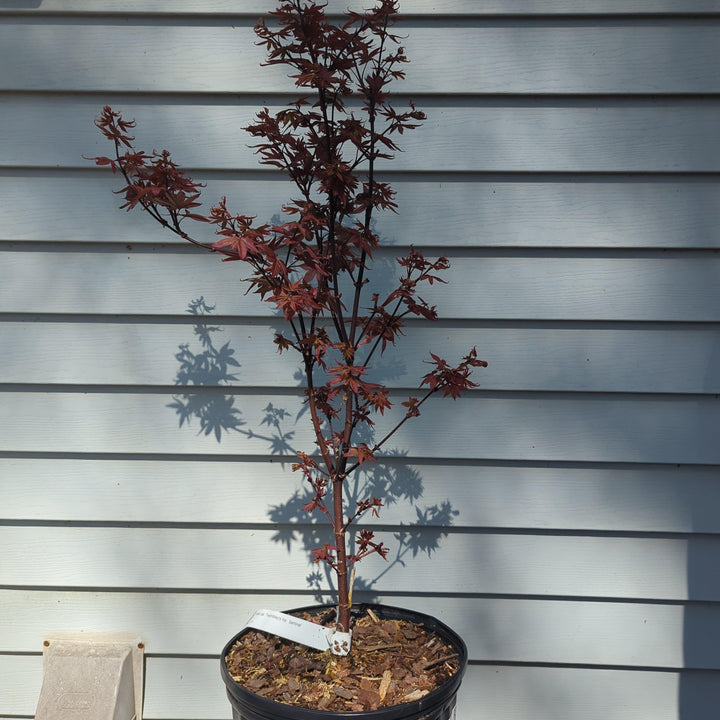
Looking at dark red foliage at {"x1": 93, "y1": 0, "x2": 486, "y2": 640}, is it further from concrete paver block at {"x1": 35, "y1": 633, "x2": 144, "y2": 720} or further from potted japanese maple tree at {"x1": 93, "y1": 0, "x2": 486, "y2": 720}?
concrete paver block at {"x1": 35, "y1": 633, "x2": 144, "y2": 720}

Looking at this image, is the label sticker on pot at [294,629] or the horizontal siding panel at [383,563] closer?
the label sticker on pot at [294,629]

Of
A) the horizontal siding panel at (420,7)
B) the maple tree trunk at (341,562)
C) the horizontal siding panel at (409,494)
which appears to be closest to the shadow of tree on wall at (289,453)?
the horizontal siding panel at (409,494)

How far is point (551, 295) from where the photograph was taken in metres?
1.91

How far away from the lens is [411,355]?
1.93m

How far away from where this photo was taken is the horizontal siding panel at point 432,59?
183 centimetres

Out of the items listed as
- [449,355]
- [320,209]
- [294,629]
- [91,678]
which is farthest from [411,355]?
[91,678]

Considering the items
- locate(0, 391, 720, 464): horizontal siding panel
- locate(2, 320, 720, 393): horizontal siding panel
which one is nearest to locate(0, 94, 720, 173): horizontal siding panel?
locate(2, 320, 720, 393): horizontal siding panel

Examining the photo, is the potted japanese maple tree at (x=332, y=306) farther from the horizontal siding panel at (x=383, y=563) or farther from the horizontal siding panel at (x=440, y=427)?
the horizontal siding panel at (x=440, y=427)

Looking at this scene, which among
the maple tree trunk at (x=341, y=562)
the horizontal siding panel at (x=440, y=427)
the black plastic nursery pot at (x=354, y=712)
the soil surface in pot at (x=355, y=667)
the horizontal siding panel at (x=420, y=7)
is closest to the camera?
the black plastic nursery pot at (x=354, y=712)

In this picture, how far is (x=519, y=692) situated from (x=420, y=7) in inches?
75.6

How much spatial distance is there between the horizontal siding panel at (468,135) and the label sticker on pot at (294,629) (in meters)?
1.18

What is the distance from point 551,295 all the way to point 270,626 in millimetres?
1125

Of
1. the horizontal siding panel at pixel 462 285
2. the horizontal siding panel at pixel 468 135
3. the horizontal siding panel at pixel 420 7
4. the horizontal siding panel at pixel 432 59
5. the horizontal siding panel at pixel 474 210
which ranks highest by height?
the horizontal siding panel at pixel 420 7

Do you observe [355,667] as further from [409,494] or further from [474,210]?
[474,210]
